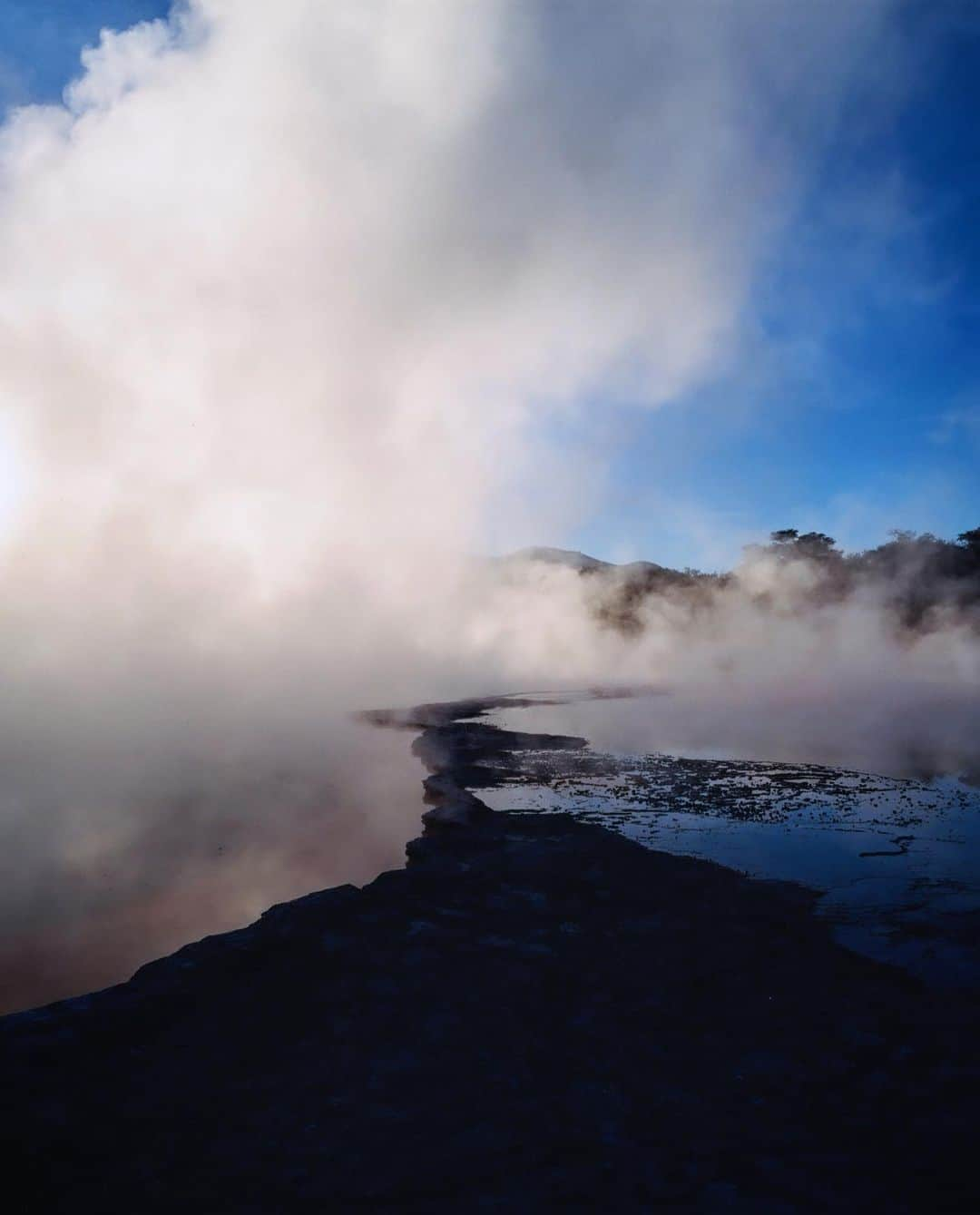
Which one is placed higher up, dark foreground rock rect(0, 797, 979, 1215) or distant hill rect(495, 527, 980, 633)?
distant hill rect(495, 527, 980, 633)

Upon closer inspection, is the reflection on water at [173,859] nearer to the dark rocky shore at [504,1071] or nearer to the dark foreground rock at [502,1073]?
the dark rocky shore at [504,1071]

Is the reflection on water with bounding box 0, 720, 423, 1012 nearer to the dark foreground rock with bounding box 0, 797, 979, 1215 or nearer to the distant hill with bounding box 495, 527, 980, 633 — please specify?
the dark foreground rock with bounding box 0, 797, 979, 1215

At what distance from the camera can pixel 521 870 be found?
34.3 feet

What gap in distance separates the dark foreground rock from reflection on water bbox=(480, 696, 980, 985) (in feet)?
3.05

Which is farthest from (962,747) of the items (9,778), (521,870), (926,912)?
(9,778)

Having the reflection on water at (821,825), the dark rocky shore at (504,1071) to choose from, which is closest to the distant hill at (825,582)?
the reflection on water at (821,825)

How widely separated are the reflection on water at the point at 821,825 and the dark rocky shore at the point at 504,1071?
0.97 m

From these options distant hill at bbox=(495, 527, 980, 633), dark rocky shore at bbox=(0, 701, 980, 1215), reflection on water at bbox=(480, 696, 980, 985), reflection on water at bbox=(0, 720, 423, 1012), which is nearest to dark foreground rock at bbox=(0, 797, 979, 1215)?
dark rocky shore at bbox=(0, 701, 980, 1215)

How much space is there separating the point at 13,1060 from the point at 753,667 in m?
45.6

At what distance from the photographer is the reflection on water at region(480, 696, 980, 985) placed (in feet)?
27.7

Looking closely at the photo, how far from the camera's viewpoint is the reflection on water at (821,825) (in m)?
8.44

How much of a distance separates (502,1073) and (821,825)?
8921 mm

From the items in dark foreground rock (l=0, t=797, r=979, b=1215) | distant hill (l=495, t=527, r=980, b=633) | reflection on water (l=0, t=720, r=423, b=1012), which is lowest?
dark foreground rock (l=0, t=797, r=979, b=1215)

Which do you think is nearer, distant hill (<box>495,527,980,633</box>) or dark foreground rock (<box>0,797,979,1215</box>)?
dark foreground rock (<box>0,797,979,1215</box>)
